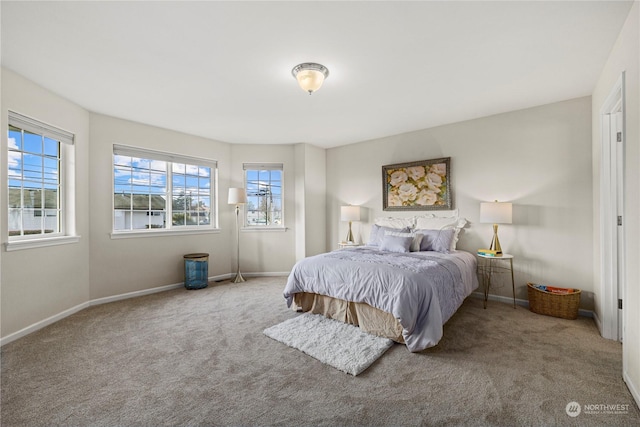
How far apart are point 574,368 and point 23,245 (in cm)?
496

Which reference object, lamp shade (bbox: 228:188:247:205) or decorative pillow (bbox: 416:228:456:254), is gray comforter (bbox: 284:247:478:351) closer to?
decorative pillow (bbox: 416:228:456:254)

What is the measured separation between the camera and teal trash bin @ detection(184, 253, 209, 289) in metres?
4.42

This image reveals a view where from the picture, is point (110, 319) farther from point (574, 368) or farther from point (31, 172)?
point (574, 368)

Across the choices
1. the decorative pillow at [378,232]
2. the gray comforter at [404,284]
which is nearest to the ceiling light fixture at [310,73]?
the gray comforter at [404,284]

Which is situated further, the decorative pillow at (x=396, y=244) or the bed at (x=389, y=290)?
the decorative pillow at (x=396, y=244)

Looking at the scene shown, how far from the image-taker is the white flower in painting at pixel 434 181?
4297 mm

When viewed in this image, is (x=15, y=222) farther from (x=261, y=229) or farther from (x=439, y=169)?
(x=439, y=169)

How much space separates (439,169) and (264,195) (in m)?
3.20

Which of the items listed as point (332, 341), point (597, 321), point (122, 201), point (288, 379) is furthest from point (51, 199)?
point (597, 321)

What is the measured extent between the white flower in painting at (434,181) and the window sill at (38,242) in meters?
4.87

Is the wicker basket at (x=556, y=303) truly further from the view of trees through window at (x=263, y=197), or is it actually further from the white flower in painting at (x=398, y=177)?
the view of trees through window at (x=263, y=197)

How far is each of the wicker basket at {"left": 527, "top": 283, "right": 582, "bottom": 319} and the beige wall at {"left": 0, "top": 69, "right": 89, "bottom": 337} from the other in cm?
547

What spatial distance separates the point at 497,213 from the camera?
3463 millimetres

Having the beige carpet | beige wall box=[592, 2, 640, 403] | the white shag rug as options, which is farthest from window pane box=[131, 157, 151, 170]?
beige wall box=[592, 2, 640, 403]
